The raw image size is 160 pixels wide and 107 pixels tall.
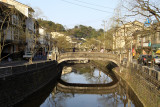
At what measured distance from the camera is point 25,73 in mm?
20516

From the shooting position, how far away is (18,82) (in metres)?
18.6

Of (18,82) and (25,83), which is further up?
(18,82)

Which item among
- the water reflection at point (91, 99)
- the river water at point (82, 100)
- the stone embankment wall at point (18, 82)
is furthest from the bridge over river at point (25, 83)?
the water reflection at point (91, 99)

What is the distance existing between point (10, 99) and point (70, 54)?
2121 cm

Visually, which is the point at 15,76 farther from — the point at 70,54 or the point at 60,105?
the point at 70,54

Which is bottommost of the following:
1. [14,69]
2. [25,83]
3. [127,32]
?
[25,83]

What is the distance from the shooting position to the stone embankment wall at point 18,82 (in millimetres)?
15820

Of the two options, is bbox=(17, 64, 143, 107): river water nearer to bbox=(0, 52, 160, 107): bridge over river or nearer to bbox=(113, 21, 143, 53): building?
bbox=(0, 52, 160, 107): bridge over river

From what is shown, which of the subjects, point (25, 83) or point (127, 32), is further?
point (127, 32)

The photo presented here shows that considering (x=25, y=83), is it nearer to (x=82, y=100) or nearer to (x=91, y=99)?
(x=82, y=100)

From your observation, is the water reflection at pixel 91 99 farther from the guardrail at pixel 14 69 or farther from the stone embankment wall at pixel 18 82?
the guardrail at pixel 14 69

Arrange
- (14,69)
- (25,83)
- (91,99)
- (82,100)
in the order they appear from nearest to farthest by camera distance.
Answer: (14,69), (25,83), (82,100), (91,99)

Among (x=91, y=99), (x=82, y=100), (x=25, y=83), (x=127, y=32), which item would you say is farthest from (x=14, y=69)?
(x=127, y=32)

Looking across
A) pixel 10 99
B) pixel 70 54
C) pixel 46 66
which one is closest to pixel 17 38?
pixel 70 54
